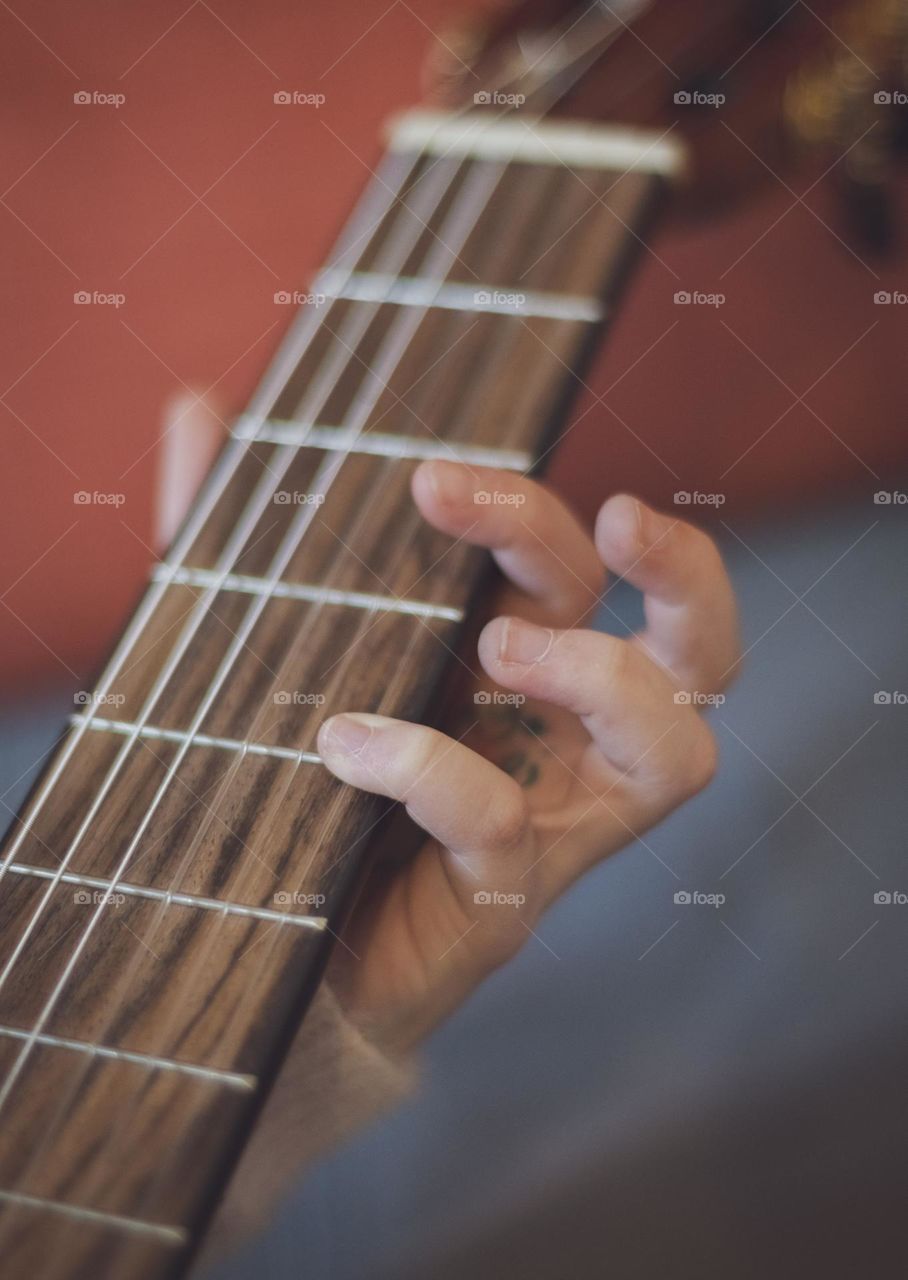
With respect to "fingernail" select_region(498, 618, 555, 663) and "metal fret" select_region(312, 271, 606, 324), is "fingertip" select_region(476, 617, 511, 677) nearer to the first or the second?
"fingernail" select_region(498, 618, 555, 663)

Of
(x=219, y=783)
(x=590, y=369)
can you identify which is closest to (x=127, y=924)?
(x=219, y=783)

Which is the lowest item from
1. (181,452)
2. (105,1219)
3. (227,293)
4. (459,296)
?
(105,1219)

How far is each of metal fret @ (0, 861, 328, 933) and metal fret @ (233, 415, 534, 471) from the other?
6.9 inches

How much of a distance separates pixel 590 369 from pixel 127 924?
28cm

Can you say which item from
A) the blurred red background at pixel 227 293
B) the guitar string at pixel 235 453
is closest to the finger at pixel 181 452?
the blurred red background at pixel 227 293

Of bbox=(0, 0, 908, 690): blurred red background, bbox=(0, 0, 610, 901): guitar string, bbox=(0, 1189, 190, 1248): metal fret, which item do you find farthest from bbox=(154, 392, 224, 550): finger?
bbox=(0, 1189, 190, 1248): metal fret

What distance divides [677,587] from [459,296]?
15 centimetres

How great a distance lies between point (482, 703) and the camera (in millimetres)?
440

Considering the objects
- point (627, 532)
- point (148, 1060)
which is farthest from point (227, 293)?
point (148, 1060)

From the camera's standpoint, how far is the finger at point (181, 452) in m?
0.63

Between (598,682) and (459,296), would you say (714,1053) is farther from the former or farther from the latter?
(459,296)

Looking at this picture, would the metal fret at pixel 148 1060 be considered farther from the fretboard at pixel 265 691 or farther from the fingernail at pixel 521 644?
the fingernail at pixel 521 644

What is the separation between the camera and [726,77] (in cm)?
45

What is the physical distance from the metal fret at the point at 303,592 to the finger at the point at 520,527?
33mm
